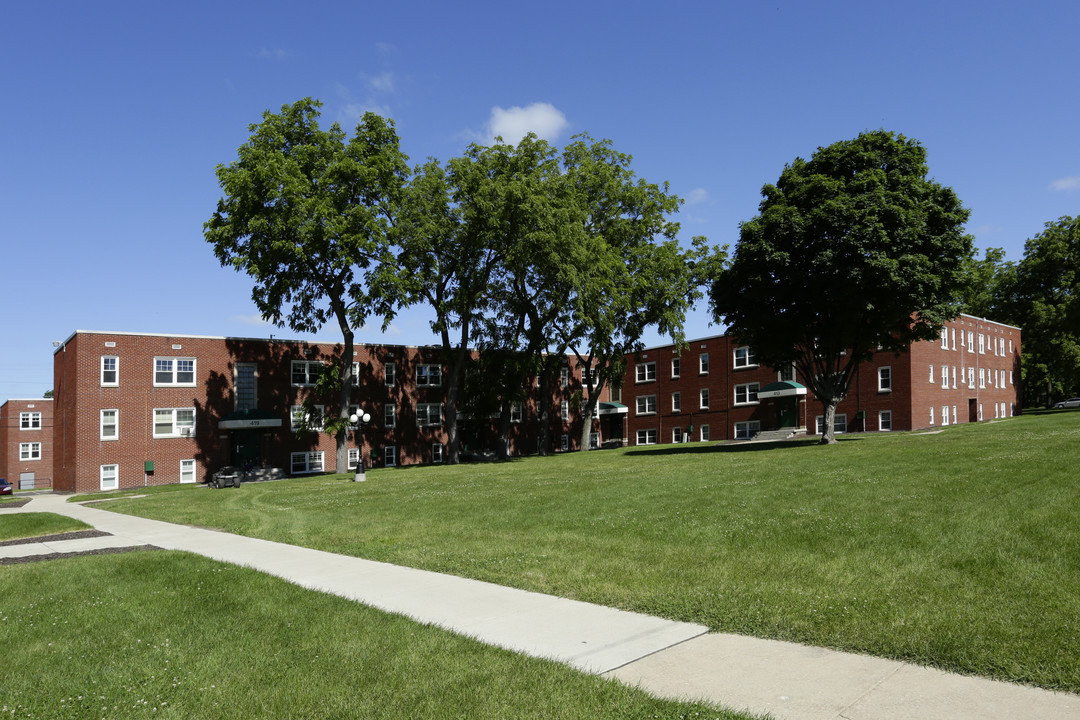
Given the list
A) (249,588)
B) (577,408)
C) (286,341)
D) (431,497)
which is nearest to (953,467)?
(431,497)

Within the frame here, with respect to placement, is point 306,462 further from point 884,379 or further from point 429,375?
point 884,379

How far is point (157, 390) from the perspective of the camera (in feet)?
144

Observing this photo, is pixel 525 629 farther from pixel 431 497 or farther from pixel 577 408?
pixel 577 408

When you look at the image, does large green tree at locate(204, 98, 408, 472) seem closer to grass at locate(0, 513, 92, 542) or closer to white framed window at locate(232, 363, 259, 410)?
white framed window at locate(232, 363, 259, 410)

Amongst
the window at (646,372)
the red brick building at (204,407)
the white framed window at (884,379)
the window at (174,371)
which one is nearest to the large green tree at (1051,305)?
the white framed window at (884,379)

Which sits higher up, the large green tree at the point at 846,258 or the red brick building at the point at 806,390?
the large green tree at the point at 846,258

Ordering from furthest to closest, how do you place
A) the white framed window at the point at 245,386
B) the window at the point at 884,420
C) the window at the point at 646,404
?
the window at the point at 646,404 → the window at the point at 884,420 → the white framed window at the point at 245,386

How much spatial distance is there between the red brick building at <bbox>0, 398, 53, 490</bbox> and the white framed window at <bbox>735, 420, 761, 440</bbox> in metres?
75.2

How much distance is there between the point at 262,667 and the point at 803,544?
313 inches

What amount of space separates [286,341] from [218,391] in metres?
5.36

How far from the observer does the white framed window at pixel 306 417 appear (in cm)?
4609

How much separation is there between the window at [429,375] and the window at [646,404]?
21.1m

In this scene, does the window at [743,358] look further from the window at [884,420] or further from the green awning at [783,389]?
the window at [884,420]

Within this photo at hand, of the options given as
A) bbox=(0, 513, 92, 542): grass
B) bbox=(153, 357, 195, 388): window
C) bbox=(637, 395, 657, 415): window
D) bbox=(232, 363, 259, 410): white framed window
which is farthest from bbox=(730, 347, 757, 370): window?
bbox=(0, 513, 92, 542): grass
